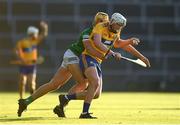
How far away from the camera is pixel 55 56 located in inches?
1410

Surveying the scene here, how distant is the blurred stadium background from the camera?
117ft

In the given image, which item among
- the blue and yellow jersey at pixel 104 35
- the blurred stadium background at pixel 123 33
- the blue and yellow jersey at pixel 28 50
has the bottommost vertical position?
the blurred stadium background at pixel 123 33

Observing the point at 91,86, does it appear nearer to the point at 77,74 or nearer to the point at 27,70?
the point at 77,74

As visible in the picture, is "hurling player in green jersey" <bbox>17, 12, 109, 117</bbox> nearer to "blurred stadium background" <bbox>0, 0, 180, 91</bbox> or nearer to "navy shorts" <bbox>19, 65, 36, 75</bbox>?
→ "navy shorts" <bbox>19, 65, 36, 75</bbox>

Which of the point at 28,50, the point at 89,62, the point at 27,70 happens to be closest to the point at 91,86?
the point at 89,62

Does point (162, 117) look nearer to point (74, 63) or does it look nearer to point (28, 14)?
point (74, 63)

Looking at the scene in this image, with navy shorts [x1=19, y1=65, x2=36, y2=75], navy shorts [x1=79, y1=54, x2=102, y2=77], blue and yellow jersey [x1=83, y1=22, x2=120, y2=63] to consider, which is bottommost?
navy shorts [x1=19, y1=65, x2=36, y2=75]

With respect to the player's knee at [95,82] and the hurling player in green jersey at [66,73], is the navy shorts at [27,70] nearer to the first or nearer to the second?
the hurling player in green jersey at [66,73]

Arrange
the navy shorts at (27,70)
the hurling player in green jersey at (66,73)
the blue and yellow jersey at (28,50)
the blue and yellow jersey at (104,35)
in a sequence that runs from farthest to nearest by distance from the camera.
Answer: the blue and yellow jersey at (28,50)
the navy shorts at (27,70)
the hurling player in green jersey at (66,73)
the blue and yellow jersey at (104,35)

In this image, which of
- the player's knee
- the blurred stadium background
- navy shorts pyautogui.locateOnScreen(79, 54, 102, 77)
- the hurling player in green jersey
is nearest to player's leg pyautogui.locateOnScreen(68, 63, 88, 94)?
the hurling player in green jersey

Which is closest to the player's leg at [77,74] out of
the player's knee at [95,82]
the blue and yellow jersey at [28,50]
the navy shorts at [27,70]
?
the player's knee at [95,82]

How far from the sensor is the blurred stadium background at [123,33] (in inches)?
1399

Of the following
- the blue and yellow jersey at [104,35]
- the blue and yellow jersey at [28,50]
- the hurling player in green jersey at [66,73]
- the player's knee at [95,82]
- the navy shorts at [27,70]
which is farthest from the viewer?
the blue and yellow jersey at [28,50]

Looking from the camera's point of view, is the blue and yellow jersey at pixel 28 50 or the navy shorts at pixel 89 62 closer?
the navy shorts at pixel 89 62
